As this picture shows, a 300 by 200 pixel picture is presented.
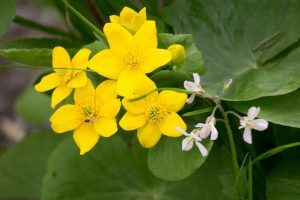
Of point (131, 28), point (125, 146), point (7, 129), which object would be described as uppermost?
point (131, 28)

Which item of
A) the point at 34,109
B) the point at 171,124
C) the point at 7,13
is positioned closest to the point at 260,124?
the point at 171,124

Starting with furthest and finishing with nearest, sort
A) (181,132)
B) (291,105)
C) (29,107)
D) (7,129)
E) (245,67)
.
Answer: (7,129), (29,107), (245,67), (291,105), (181,132)

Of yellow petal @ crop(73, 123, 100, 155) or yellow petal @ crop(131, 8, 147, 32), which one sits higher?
yellow petal @ crop(131, 8, 147, 32)

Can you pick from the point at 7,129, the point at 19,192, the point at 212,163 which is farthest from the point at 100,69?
the point at 7,129

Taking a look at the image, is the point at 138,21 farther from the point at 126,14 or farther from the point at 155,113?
the point at 155,113

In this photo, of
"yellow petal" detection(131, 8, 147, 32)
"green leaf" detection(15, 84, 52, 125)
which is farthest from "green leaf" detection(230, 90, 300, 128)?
"green leaf" detection(15, 84, 52, 125)

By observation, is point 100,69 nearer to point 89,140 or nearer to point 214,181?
point 89,140

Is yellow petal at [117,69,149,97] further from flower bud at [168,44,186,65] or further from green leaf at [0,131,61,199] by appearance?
green leaf at [0,131,61,199]
